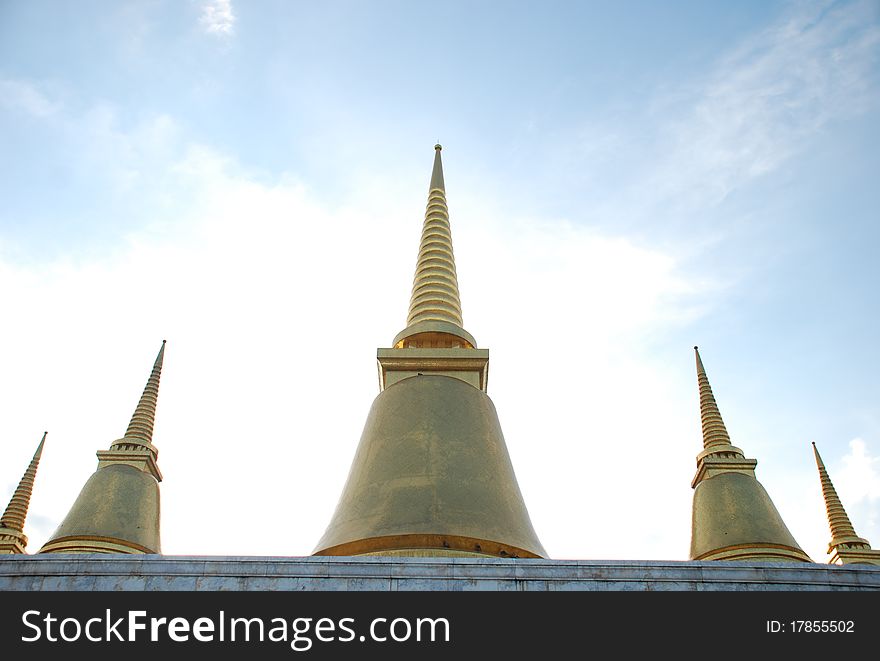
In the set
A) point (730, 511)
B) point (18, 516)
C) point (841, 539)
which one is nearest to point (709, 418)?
point (730, 511)

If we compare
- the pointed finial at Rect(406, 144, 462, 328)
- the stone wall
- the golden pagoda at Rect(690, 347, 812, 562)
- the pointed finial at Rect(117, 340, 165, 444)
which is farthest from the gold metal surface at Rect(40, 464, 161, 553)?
the golden pagoda at Rect(690, 347, 812, 562)

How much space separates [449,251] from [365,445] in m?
6.36

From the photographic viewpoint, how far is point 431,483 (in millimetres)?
13000

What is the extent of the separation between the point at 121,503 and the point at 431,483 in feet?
26.0

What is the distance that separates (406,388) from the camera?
51.0 ft

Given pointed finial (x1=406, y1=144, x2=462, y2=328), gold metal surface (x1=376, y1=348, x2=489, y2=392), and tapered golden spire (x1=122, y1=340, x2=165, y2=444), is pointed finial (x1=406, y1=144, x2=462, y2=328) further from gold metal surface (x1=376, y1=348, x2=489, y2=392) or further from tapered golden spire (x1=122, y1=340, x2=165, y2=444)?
tapered golden spire (x1=122, y1=340, x2=165, y2=444)

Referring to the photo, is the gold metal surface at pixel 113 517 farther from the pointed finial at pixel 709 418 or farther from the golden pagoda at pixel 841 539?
the golden pagoda at pixel 841 539

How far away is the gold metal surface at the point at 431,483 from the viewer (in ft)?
40.1

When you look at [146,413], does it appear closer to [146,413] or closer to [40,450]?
[146,413]

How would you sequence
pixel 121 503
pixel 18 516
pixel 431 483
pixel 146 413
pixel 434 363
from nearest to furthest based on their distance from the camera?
pixel 431 483, pixel 434 363, pixel 121 503, pixel 146 413, pixel 18 516

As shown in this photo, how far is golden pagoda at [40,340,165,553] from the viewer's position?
16.2 metres

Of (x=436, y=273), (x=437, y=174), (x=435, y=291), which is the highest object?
(x=437, y=174)

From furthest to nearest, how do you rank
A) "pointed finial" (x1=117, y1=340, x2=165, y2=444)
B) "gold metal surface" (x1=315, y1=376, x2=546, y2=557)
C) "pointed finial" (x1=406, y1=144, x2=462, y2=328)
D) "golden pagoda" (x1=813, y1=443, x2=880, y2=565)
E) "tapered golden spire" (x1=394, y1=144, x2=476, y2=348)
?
1. "golden pagoda" (x1=813, y1=443, x2=880, y2=565)
2. "pointed finial" (x1=117, y1=340, x2=165, y2=444)
3. "pointed finial" (x1=406, y1=144, x2=462, y2=328)
4. "tapered golden spire" (x1=394, y1=144, x2=476, y2=348)
5. "gold metal surface" (x1=315, y1=376, x2=546, y2=557)
